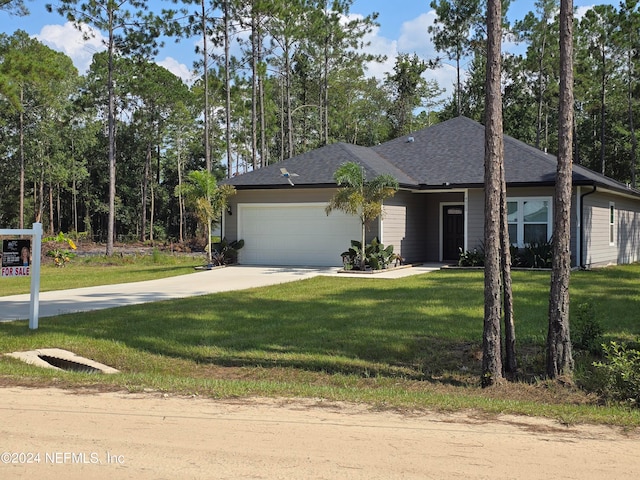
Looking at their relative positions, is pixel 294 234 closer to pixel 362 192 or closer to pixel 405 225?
pixel 405 225

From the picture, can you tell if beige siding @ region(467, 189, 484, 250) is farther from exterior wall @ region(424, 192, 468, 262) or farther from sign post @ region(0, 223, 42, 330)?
sign post @ region(0, 223, 42, 330)

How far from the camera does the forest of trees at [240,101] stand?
109ft

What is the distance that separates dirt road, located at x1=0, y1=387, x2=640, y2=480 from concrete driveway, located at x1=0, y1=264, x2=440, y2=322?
657 cm

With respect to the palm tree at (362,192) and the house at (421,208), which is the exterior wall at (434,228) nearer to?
the house at (421,208)

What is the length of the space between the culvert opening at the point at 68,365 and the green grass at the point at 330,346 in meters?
0.31

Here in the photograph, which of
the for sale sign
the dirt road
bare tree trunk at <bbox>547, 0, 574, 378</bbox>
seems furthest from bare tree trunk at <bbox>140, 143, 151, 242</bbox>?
the dirt road

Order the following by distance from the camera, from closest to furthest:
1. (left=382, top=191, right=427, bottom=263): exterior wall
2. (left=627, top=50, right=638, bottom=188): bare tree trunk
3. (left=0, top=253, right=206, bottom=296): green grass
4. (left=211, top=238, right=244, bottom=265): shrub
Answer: (left=0, top=253, right=206, bottom=296): green grass, (left=382, top=191, right=427, bottom=263): exterior wall, (left=211, top=238, right=244, bottom=265): shrub, (left=627, top=50, right=638, bottom=188): bare tree trunk

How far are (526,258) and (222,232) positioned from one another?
9755 mm

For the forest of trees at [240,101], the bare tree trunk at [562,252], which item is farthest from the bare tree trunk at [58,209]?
the bare tree trunk at [562,252]

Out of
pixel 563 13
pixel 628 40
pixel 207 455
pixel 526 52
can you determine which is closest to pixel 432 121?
pixel 526 52

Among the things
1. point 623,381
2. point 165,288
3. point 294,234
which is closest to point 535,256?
point 294,234

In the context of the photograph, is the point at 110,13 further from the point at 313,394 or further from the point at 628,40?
the point at 313,394

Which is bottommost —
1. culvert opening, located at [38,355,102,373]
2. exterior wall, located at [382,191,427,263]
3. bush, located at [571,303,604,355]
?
culvert opening, located at [38,355,102,373]

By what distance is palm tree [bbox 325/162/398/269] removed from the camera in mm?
18547
